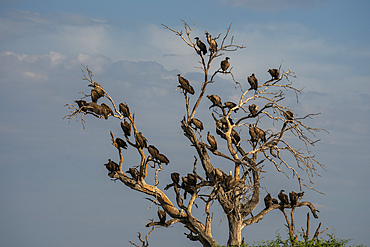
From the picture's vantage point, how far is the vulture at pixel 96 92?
40.0 feet

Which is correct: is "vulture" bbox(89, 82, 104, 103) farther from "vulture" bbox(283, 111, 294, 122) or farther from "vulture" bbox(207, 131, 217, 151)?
"vulture" bbox(283, 111, 294, 122)

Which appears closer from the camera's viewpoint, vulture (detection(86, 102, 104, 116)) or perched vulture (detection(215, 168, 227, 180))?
perched vulture (detection(215, 168, 227, 180))

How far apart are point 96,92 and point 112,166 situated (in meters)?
1.85

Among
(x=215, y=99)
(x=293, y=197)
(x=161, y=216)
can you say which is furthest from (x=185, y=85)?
(x=293, y=197)

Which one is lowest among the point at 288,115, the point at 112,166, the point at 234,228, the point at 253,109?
the point at 234,228

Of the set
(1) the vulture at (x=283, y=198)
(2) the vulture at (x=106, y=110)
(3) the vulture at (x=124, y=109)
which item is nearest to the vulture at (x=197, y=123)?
(3) the vulture at (x=124, y=109)

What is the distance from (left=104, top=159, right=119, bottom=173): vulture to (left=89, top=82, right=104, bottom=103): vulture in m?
1.55

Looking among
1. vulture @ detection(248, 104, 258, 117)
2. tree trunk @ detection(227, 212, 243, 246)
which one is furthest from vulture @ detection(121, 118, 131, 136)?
tree trunk @ detection(227, 212, 243, 246)

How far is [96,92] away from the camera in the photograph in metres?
12.2

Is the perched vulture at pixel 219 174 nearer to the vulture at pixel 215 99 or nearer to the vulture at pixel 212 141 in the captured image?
the vulture at pixel 212 141

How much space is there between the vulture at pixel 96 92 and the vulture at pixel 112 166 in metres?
1.55

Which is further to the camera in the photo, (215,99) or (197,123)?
(215,99)

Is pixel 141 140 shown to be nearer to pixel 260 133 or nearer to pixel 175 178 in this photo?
pixel 175 178

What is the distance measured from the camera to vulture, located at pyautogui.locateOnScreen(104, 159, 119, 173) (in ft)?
39.9
